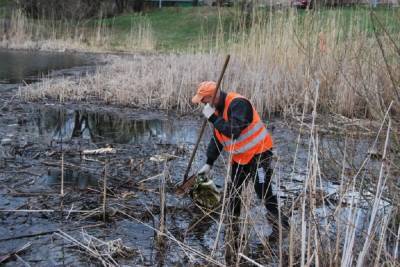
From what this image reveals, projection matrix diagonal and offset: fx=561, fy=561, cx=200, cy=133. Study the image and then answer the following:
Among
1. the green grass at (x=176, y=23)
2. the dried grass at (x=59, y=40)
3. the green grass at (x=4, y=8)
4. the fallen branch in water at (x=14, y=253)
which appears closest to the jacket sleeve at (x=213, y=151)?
the fallen branch in water at (x=14, y=253)

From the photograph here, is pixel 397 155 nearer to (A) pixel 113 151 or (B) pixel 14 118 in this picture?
(A) pixel 113 151

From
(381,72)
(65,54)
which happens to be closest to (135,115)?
(381,72)

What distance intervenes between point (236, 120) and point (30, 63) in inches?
522

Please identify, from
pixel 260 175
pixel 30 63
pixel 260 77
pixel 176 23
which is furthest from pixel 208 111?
pixel 176 23

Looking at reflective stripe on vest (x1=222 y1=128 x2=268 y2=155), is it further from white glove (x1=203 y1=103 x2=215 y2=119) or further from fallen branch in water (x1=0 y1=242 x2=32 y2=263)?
fallen branch in water (x1=0 y1=242 x2=32 y2=263)

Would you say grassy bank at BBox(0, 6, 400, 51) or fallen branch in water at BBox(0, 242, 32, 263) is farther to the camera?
grassy bank at BBox(0, 6, 400, 51)

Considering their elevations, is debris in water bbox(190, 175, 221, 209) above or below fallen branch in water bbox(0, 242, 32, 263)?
above

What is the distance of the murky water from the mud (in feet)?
15.0

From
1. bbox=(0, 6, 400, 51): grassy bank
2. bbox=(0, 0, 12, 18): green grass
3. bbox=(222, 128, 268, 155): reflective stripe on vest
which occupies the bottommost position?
bbox=(222, 128, 268, 155): reflective stripe on vest

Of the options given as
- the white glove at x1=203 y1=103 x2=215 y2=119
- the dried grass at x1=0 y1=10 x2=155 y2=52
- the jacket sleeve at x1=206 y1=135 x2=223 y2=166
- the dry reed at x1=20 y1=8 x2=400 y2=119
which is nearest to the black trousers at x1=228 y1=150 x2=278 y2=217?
the jacket sleeve at x1=206 y1=135 x2=223 y2=166

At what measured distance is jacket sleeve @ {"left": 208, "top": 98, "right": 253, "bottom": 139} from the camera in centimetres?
452

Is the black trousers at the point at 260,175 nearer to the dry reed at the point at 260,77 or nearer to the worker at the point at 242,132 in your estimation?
the worker at the point at 242,132

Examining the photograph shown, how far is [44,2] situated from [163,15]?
20.5 feet

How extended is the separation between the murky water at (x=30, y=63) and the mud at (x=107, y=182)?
15.0 ft
